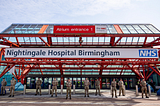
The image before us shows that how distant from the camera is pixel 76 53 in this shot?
46.3 feet

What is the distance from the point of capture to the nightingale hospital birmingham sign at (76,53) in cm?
1405

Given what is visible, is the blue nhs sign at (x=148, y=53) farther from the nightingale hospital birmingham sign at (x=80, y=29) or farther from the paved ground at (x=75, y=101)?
the nightingale hospital birmingham sign at (x=80, y=29)

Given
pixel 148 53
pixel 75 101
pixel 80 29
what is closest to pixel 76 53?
pixel 80 29

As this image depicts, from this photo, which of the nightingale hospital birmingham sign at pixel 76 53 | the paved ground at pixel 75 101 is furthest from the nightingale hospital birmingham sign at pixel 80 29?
the paved ground at pixel 75 101

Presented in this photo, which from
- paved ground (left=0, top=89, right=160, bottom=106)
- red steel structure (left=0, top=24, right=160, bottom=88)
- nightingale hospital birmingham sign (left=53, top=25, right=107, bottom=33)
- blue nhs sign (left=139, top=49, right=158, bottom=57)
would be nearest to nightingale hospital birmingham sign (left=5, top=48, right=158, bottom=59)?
blue nhs sign (left=139, top=49, right=158, bottom=57)

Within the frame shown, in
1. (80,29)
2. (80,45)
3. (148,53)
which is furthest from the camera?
(80,45)

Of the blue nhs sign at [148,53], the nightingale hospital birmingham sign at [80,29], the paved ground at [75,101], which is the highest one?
the nightingale hospital birmingham sign at [80,29]

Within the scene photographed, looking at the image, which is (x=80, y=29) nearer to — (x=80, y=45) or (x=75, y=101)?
(x=80, y=45)

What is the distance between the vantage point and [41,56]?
46.1ft

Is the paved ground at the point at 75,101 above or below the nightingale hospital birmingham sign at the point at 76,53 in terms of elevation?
below

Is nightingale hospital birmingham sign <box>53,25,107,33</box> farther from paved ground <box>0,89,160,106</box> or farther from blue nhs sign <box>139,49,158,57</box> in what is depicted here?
paved ground <box>0,89,160,106</box>

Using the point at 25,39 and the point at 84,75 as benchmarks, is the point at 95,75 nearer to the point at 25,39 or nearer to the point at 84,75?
the point at 84,75

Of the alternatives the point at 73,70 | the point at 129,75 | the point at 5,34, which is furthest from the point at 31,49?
the point at 129,75

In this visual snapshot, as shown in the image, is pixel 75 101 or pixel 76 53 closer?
pixel 75 101
